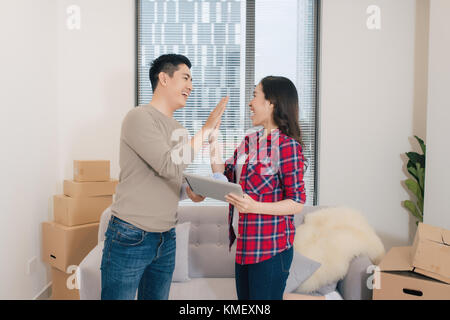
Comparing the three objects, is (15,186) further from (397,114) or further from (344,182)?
(397,114)

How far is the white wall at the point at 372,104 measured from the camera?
8.43 feet

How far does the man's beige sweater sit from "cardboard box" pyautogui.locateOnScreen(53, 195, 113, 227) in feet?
4.01

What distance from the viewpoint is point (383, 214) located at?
8.63ft

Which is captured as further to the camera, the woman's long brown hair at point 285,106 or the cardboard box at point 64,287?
the cardboard box at point 64,287

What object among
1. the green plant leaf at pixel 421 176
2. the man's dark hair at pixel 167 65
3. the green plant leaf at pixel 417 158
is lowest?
the green plant leaf at pixel 421 176

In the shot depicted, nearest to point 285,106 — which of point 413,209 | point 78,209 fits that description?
point 78,209

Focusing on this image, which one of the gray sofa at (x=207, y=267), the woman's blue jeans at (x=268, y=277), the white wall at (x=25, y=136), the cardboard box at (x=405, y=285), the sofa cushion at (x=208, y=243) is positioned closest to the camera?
the woman's blue jeans at (x=268, y=277)

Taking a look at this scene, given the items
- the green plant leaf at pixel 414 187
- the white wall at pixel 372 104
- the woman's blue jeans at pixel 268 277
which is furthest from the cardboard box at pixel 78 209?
the green plant leaf at pixel 414 187

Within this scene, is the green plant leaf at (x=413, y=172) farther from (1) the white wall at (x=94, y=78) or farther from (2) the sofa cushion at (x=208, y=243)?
(1) the white wall at (x=94, y=78)

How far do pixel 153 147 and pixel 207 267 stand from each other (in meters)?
1.26

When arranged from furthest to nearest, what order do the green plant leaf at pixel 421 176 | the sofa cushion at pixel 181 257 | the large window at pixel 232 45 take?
the large window at pixel 232 45 < the green plant leaf at pixel 421 176 < the sofa cushion at pixel 181 257

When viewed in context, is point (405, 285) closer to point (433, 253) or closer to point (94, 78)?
point (433, 253)

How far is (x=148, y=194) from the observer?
1.10 meters
